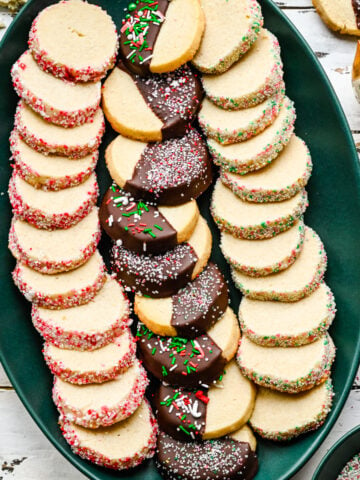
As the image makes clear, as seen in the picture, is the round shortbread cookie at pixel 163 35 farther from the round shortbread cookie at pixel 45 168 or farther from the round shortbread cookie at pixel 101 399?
the round shortbread cookie at pixel 101 399

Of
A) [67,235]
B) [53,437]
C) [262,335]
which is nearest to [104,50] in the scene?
[67,235]

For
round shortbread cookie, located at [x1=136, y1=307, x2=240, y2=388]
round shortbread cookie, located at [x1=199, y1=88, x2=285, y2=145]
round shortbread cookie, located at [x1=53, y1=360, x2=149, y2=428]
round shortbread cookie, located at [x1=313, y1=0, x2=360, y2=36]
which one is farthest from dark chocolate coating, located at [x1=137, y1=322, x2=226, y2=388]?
round shortbread cookie, located at [x1=313, y1=0, x2=360, y2=36]

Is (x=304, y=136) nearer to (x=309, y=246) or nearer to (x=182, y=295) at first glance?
(x=309, y=246)

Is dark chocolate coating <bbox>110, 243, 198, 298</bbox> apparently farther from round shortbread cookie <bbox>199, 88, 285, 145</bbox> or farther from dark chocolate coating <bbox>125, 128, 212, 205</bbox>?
round shortbread cookie <bbox>199, 88, 285, 145</bbox>

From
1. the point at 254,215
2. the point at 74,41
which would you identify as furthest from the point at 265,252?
the point at 74,41

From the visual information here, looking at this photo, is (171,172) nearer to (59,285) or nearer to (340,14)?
(59,285)

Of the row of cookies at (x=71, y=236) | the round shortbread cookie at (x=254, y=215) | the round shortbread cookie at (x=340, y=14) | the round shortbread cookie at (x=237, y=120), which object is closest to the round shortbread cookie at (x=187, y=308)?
the row of cookies at (x=71, y=236)
